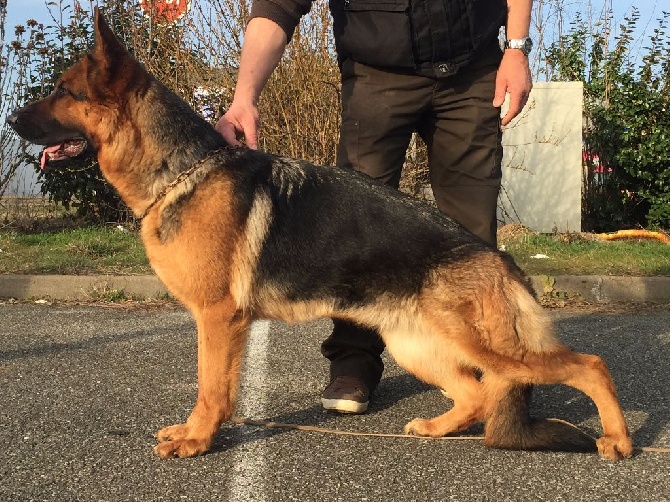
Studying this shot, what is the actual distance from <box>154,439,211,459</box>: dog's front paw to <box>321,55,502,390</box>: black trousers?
3.33ft

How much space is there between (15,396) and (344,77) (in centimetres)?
251

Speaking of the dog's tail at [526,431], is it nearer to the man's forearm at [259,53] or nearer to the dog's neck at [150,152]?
the dog's neck at [150,152]

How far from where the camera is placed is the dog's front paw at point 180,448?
3.36m

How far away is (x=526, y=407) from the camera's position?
3.48 meters

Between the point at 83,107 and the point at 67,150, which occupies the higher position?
the point at 83,107

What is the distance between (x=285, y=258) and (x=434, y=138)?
51.0 inches

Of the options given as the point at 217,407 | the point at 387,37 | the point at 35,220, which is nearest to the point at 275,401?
the point at 217,407

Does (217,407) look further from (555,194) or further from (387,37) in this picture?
(555,194)

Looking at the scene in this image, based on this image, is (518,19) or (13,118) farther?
(518,19)

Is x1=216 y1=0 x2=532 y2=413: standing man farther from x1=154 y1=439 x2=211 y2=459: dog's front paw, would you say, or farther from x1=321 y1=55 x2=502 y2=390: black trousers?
x1=154 y1=439 x2=211 y2=459: dog's front paw

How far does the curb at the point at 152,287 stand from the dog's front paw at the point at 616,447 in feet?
13.0

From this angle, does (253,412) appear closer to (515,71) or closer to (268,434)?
(268,434)

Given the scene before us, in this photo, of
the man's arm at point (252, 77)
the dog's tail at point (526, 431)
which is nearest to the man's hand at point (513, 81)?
the man's arm at point (252, 77)

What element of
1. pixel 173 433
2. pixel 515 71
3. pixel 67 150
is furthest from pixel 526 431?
pixel 67 150
